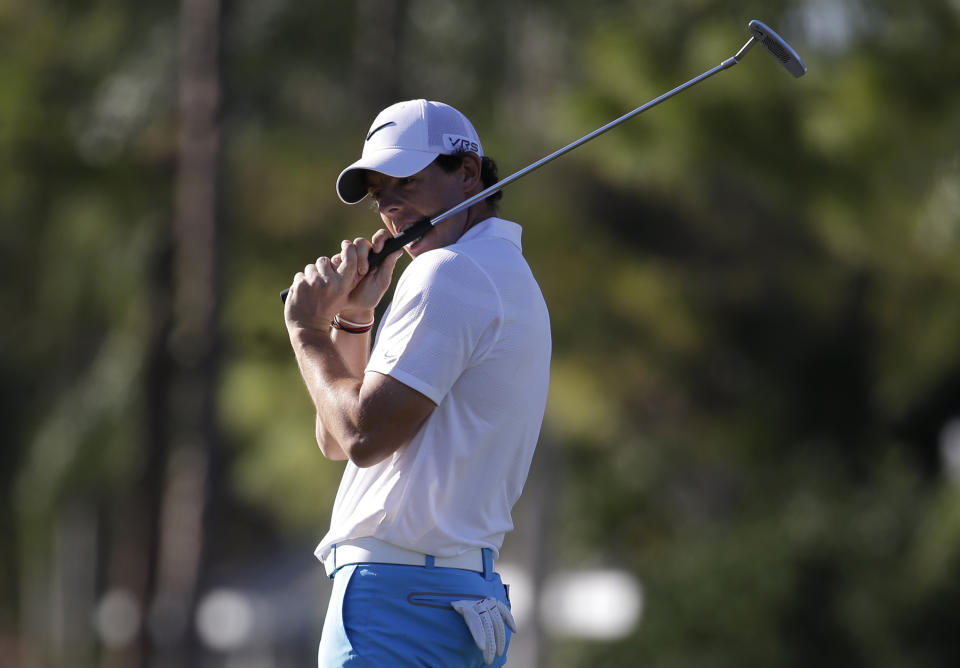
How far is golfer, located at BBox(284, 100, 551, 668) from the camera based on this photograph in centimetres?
295

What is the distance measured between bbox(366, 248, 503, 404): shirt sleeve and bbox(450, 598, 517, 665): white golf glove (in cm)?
40

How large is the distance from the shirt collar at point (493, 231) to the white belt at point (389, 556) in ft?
2.01

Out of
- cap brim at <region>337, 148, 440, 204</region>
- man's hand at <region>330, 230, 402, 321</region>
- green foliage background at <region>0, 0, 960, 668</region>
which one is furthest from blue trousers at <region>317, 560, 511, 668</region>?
green foliage background at <region>0, 0, 960, 668</region>

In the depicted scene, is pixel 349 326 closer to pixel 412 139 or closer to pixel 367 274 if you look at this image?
pixel 367 274

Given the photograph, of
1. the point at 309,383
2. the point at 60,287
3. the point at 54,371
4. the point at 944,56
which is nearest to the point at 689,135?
the point at 944,56

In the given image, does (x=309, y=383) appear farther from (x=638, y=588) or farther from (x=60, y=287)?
(x=60, y=287)

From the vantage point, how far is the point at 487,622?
304 centimetres

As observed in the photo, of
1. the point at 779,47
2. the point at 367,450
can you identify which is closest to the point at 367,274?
the point at 367,450

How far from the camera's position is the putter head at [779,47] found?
368cm

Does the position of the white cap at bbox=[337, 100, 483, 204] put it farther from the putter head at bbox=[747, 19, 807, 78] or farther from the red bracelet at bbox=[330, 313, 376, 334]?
the putter head at bbox=[747, 19, 807, 78]

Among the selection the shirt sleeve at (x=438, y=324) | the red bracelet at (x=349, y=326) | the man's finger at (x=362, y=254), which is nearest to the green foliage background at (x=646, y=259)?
the red bracelet at (x=349, y=326)

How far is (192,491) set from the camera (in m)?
11.7

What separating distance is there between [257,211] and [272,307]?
0.82 meters

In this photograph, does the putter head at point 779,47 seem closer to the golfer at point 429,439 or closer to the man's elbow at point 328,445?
the golfer at point 429,439
